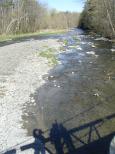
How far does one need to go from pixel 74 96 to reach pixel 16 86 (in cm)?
404

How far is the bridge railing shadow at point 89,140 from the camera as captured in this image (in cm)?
1202

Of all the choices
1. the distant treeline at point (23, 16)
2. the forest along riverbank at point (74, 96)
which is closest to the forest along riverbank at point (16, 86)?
the forest along riverbank at point (74, 96)

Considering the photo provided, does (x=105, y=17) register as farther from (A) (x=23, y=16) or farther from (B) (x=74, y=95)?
(B) (x=74, y=95)

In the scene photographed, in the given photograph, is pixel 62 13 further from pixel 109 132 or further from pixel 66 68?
pixel 109 132

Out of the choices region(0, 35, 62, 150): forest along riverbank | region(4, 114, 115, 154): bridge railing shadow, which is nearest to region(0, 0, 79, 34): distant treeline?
region(0, 35, 62, 150): forest along riverbank

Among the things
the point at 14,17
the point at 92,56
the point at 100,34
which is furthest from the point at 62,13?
the point at 92,56

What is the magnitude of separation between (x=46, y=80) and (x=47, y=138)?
10359 millimetres

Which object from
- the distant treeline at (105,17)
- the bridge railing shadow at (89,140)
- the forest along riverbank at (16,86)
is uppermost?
the distant treeline at (105,17)

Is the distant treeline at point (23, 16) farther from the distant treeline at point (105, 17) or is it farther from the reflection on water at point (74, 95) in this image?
the reflection on water at point (74, 95)

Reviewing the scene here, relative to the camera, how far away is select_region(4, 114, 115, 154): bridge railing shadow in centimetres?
1202

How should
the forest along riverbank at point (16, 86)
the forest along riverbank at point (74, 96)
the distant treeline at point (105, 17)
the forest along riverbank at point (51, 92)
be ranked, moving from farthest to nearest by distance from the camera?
1. the distant treeline at point (105, 17)
2. the forest along riverbank at point (74, 96)
3. the forest along riverbank at point (51, 92)
4. the forest along riverbank at point (16, 86)

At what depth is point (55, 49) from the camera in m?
41.1

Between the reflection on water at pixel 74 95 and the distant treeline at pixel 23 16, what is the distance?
35.9 meters

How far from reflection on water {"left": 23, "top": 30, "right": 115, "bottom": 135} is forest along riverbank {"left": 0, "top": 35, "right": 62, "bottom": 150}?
1.56 feet
